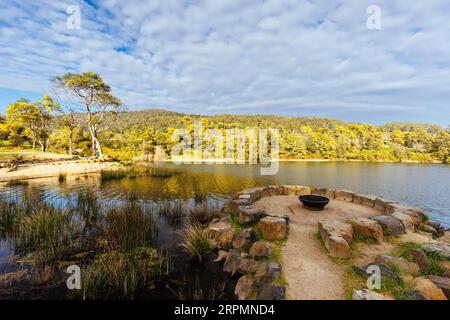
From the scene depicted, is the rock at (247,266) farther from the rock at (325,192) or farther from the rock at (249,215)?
the rock at (325,192)

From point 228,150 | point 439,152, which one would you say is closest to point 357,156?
point 439,152

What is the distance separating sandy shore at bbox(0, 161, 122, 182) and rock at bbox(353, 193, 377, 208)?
21.5 metres

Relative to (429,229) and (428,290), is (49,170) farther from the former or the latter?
(429,229)

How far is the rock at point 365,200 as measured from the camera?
6.79 meters

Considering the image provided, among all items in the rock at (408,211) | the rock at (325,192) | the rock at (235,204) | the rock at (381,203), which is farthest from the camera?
the rock at (325,192)

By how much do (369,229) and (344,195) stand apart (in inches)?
134

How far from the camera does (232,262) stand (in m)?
4.13

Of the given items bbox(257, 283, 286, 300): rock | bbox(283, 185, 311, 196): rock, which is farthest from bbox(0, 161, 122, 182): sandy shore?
bbox(257, 283, 286, 300): rock

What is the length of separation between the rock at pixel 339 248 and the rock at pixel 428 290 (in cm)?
102

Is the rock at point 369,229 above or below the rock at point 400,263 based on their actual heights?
above

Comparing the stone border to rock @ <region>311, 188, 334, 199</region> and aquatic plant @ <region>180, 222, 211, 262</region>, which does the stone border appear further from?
rock @ <region>311, 188, 334, 199</region>

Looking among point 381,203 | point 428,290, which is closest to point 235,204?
point 428,290

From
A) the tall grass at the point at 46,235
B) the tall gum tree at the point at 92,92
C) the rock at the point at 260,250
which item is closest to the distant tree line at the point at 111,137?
the tall gum tree at the point at 92,92
